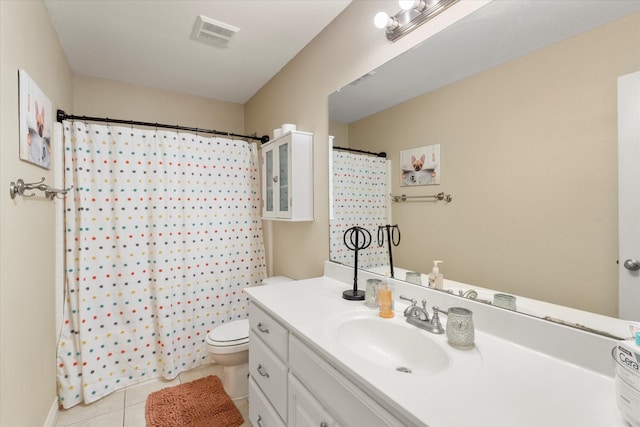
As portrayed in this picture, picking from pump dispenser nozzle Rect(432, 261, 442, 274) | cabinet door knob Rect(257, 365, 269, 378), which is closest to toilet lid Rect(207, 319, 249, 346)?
cabinet door knob Rect(257, 365, 269, 378)

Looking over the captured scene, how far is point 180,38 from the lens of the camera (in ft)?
6.40

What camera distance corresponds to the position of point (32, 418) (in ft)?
4.66

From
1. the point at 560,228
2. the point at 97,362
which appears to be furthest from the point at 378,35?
the point at 97,362

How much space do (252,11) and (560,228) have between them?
185cm

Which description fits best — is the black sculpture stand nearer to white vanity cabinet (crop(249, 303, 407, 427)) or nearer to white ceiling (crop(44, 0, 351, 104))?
white vanity cabinet (crop(249, 303, 407, 427))

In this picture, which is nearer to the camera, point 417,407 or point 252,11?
point 417,407

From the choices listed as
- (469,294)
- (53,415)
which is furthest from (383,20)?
(53,415)

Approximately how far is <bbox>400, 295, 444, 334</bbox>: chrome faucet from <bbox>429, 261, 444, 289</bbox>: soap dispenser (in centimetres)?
9

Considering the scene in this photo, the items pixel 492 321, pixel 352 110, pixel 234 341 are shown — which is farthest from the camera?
pixel 234 341

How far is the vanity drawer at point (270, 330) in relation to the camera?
120 cm

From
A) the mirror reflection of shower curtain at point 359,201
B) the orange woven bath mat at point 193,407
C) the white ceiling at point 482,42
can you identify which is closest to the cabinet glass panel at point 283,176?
the mirror reflection of shower curtain at point 359,201

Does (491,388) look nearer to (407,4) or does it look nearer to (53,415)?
(407,4)

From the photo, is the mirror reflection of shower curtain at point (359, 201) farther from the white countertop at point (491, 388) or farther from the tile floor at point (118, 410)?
the tile floor at point (118, 410)

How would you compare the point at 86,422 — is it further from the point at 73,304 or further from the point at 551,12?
the point at 551,12
